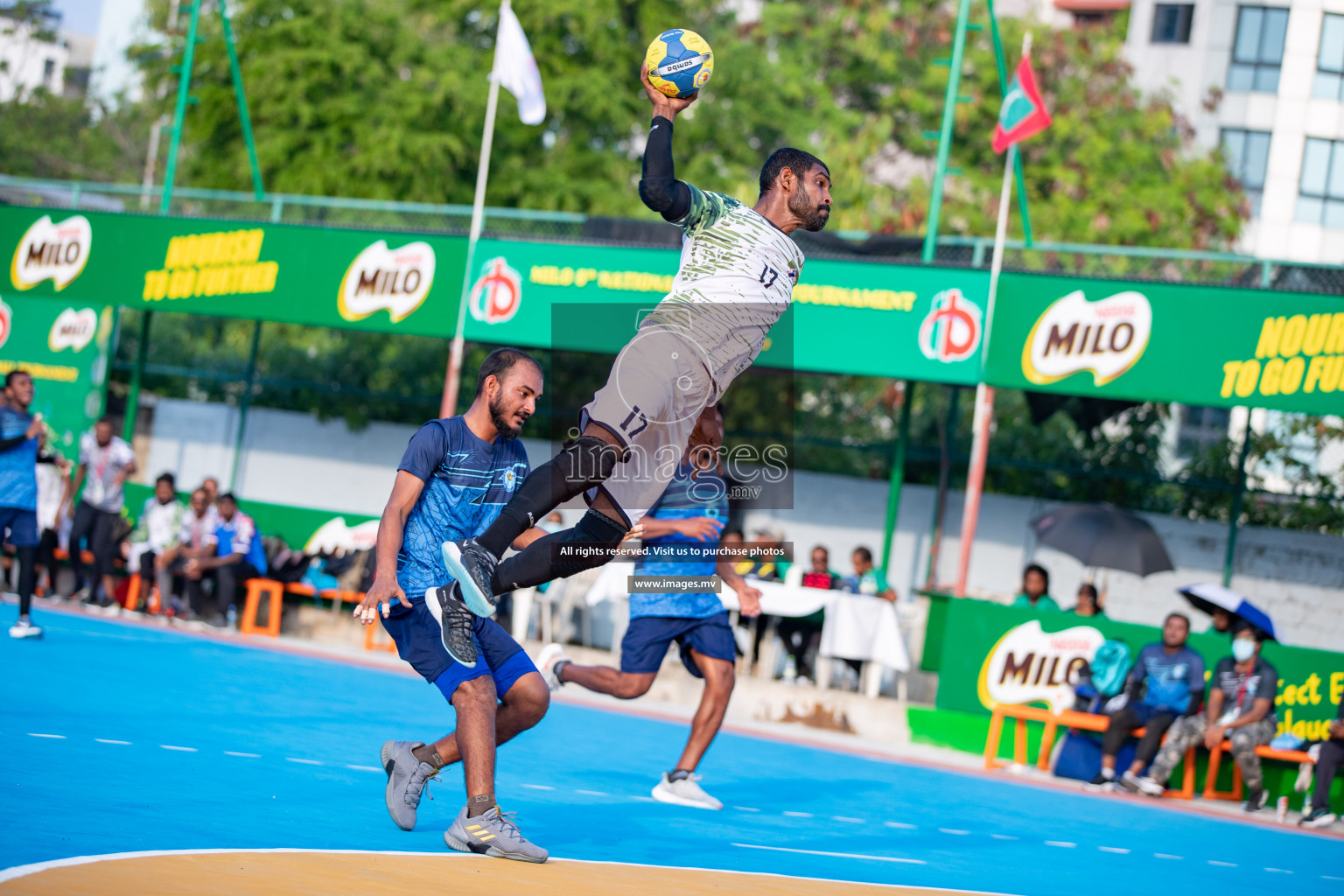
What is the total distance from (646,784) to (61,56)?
72.9 metres

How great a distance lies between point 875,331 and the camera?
583 inches

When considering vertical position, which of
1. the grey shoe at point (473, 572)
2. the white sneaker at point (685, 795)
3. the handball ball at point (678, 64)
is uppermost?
the handball ball at point (678, 64)

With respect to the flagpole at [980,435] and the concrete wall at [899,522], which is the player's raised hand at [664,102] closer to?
the flagpole at [980,435]

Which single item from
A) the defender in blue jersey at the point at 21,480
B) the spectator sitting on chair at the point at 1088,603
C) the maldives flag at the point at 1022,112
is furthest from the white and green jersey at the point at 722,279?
the maldives flag at the point at 1022,112

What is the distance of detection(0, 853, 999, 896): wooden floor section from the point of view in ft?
14.2

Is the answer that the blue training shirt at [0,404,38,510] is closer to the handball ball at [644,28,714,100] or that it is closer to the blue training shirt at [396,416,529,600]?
the blue training shirt at [396,416,529,600]

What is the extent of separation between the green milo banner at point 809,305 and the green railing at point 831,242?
0.33 metres

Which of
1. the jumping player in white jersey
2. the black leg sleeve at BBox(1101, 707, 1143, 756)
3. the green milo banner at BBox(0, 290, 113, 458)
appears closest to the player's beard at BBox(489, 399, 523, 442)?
the jumping player in white jersey

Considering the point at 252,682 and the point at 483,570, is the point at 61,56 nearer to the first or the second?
the point at 252,682

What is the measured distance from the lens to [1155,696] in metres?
12.0

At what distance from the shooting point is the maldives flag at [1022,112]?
15.2 meters

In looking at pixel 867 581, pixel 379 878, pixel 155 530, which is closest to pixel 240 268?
pixel 155 530

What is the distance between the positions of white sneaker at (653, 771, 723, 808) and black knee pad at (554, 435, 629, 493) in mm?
2687

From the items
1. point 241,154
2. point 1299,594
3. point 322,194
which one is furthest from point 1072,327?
point 241,154
